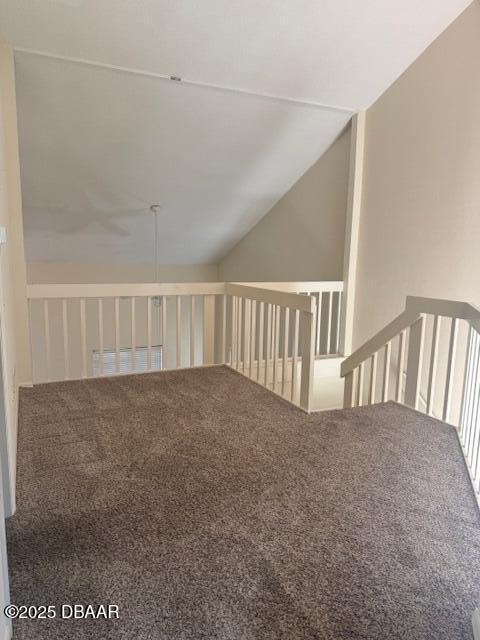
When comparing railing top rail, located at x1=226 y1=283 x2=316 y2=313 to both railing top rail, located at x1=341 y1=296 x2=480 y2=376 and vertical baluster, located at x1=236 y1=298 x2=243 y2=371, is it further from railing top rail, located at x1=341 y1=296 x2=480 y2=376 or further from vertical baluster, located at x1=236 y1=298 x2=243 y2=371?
railing top rail, located at x1=341 y1=296 x2=480 y2=376

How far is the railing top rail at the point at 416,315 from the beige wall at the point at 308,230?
1.88m

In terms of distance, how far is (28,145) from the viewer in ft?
12.7

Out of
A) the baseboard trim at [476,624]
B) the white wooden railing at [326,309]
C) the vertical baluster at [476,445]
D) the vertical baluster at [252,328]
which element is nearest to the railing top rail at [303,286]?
the white wooden railing at [326,309]

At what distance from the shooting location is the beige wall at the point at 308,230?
482cm

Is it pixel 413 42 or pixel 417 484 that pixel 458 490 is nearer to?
pixel 417 484

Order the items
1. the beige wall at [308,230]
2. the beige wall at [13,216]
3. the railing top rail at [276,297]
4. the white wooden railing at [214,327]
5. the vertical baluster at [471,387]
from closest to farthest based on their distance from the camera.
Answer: the vertical baluster at [471,387] < the railing top rail at [276,297] < the beige wall at [13,216] < the white wooden railing at [214,327] < the beige wall at [308,230]

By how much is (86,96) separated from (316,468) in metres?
3.42

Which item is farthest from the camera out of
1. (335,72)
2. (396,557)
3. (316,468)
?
(335,72)

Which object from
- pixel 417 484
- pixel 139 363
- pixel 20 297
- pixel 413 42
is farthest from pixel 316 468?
pixel 139 363

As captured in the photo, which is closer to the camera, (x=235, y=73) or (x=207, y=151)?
(x=235, y=73)

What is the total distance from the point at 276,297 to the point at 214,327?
1.27m

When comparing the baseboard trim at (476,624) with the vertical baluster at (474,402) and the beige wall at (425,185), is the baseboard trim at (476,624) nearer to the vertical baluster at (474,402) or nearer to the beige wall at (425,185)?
the vertical baluster at (474,402)

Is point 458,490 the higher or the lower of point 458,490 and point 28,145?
the lower

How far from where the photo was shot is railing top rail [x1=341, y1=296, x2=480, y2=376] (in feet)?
7.50
